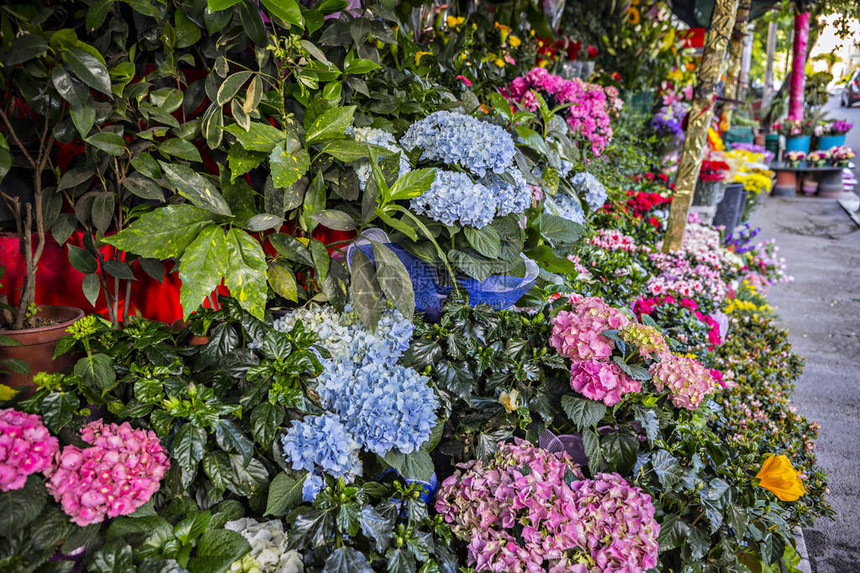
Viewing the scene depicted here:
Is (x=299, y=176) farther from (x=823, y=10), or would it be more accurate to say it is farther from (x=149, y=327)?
(x=823, y=10)

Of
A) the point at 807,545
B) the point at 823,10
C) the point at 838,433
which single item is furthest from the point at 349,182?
the point at 823,10

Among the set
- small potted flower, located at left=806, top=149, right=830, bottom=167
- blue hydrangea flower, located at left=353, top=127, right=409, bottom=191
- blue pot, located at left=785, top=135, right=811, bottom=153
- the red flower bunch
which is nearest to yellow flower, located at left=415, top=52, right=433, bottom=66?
blue hydrangea flower, located at left=353, top=127, right=409, bottom=191

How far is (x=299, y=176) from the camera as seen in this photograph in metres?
1.10

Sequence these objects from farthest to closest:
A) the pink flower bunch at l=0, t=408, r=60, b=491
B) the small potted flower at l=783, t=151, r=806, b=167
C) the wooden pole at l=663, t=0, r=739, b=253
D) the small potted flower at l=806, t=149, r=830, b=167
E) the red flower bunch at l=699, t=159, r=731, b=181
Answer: the small potted flower at l=783, t=151, r=806, b=167
the small potted flower at l=806, t=149, r=830, b=167
the red flower bunch at l=699, t=159, r=731, b=181
the wooden pole at l=663, t=0, r=739, b=253
the pink flower bunch at l=0, t=408, r=60, b=491

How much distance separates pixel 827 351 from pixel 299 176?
3682 mm

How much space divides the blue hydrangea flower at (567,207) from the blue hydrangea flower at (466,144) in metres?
0.39

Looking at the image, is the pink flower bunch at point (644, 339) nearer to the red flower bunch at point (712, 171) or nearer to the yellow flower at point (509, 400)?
the yellow flower at point (509, 400)

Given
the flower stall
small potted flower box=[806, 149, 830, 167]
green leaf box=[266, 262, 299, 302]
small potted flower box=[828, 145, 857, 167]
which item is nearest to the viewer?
the flower stall

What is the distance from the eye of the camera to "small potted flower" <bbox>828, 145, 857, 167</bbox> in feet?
27.5

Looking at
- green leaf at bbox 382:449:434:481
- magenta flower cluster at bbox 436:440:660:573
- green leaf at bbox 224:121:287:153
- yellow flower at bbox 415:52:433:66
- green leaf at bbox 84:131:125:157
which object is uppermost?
yellow flower at bbox 415:52:433:66

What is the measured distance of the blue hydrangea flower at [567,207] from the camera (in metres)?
1.66

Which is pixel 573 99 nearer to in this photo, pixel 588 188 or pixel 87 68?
pixel 588 188

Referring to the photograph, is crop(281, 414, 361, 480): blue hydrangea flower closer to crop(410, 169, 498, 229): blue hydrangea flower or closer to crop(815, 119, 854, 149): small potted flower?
crop(410, 169, 498, 229): blue hydrangea flower

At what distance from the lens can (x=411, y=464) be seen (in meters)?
1.10
